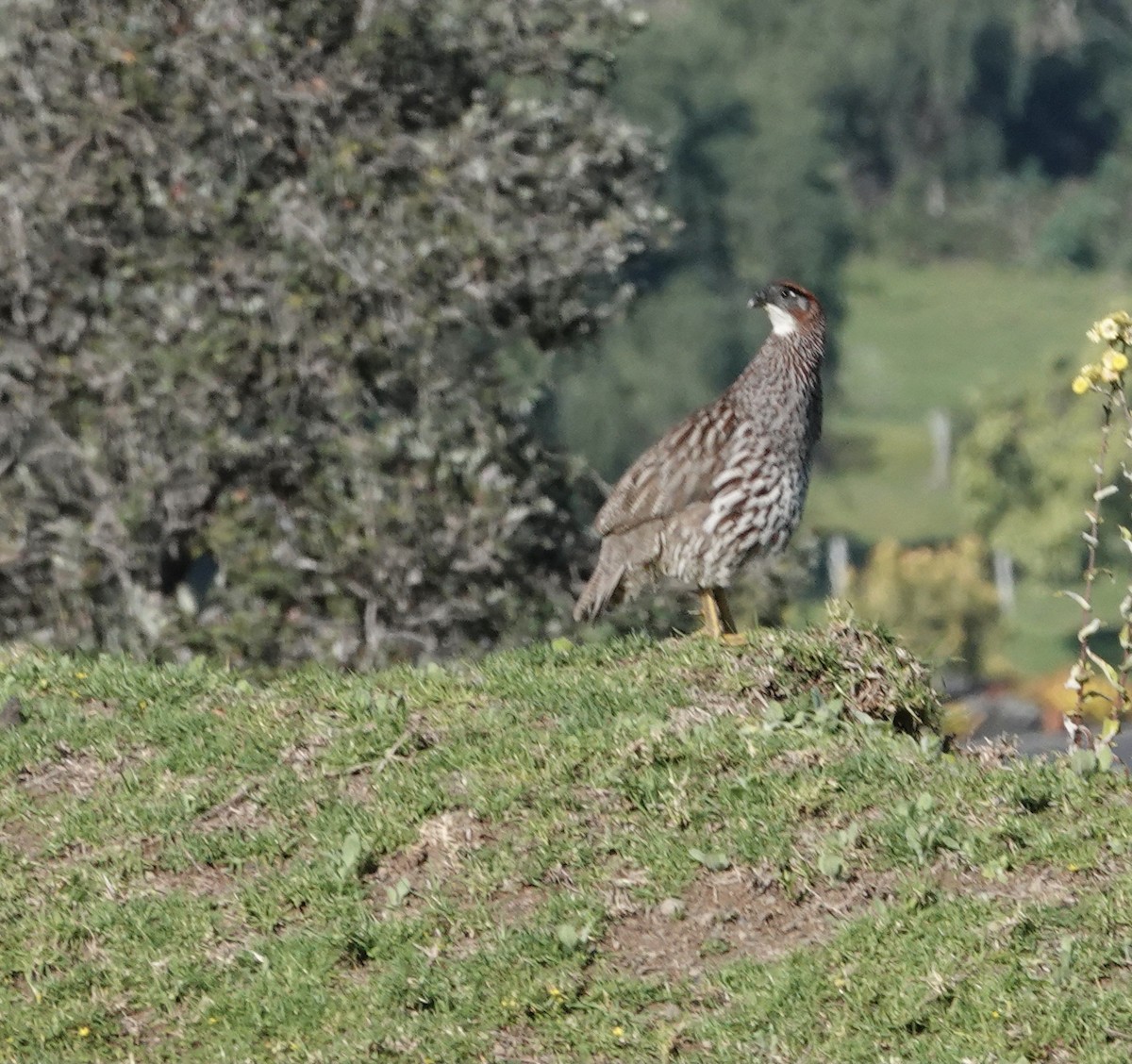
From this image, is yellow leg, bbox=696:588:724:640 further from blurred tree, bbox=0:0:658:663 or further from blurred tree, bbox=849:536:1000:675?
blurred tree, bbox=849:536:1000:675

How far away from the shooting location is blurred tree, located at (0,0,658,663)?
51.4ft

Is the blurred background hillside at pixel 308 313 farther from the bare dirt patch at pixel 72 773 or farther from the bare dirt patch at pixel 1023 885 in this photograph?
the bare dirt patch at pixel 1023 885

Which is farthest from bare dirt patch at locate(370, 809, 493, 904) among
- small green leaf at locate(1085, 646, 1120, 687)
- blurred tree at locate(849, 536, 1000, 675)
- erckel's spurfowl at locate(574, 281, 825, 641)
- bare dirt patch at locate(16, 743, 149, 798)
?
blurred tree at locate(849, 536, 1000, 675)

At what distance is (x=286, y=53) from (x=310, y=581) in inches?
159

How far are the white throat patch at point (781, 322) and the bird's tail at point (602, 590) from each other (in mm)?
1509

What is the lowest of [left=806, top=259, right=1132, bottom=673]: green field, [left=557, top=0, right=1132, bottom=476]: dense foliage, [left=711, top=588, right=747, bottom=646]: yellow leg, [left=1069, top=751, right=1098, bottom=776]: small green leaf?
[left=806, top=259, right=1132, bottom=673]: green field

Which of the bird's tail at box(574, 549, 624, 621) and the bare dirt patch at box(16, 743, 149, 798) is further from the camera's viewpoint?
the bird's tail at box(574, 549, 624, 621)

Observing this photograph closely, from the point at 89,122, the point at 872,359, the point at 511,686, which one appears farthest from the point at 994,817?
the point at 872,359

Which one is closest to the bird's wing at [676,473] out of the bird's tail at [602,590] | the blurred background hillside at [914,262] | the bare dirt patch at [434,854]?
the bird's tail at [602,590]

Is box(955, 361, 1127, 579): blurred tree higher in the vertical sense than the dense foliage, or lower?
lower

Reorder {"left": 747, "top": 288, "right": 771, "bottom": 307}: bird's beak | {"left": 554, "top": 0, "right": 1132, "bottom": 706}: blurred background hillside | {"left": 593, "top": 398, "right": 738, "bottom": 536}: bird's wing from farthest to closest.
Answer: {"left": 554, "top": 0, "right": 1132, "bottom": 706}: blurred background hillside < {"left": 747, "top": 288, "right": 771, "bottom": 307}: bird's beak < {"left": 593, "top": 398, "right": 738, "bottom": 536}: bird's wing

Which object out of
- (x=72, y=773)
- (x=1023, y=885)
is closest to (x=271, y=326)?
(x=72, y=773)

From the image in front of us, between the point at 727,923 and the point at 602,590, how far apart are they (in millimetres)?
4088

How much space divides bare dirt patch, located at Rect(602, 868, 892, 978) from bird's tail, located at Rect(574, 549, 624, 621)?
3768 mm
